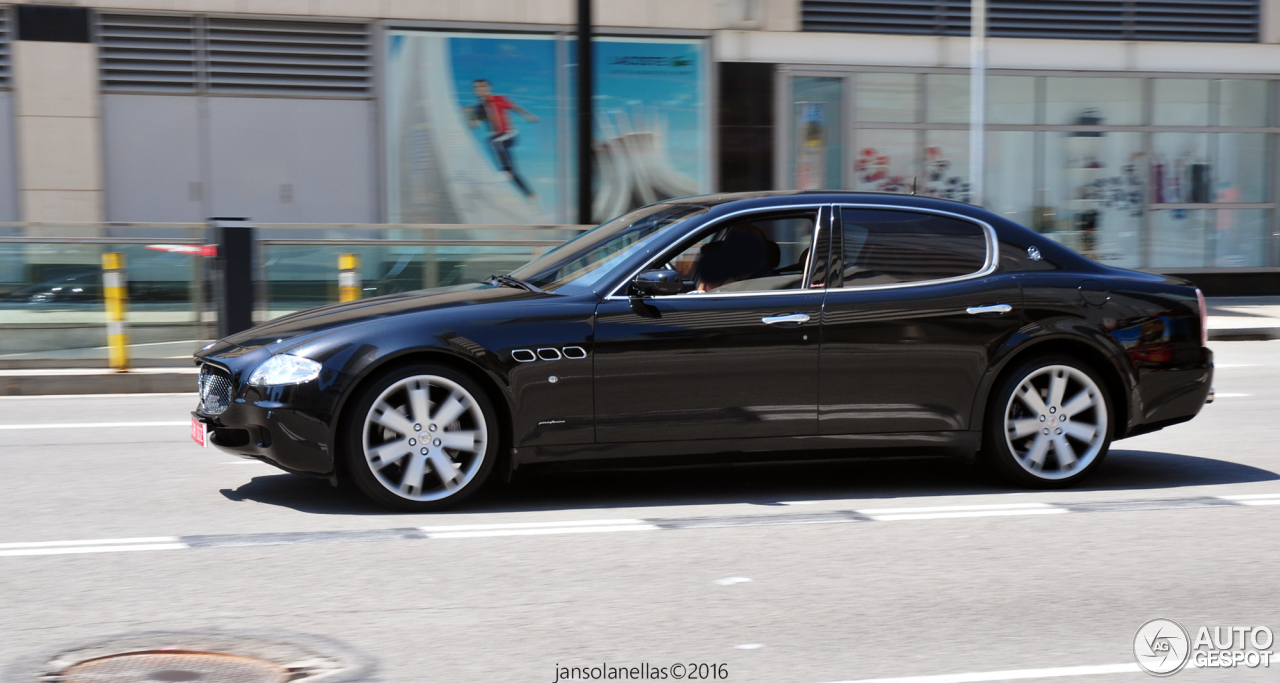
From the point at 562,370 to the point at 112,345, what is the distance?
6761mm

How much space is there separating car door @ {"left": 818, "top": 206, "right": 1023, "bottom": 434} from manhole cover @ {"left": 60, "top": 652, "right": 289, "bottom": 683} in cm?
314

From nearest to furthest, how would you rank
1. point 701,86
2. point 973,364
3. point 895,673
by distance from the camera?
point 895,673 → point 973,364 → point 701,86

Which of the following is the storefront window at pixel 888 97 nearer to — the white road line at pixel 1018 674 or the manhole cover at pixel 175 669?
the white road line at pixel 1018 674

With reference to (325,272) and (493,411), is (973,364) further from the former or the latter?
(325,272)

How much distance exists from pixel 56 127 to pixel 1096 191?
14772 mm

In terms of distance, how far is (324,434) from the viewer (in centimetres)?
582

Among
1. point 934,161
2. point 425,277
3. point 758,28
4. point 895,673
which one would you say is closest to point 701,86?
point 758,28

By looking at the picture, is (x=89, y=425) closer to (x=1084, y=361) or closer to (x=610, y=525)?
(x=610, y=525)

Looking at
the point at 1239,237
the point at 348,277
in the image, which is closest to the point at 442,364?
the point at 348,277

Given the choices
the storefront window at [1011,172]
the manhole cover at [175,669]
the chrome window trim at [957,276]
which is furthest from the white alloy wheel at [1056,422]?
the storefront window at [1011,172]

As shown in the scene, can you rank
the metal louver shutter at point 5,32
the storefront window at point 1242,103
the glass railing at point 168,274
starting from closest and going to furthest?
1. the glass railing at point 168,274
2. the metal louver shutter at point 5,32
3. the storefront window at point 1242,103

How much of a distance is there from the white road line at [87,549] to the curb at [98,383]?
5.98 metres

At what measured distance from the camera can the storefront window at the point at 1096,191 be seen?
814 inches

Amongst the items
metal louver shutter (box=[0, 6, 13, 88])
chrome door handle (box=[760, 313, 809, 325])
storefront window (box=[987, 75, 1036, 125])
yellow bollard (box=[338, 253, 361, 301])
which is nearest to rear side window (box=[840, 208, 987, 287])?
chrome door handle (box=[760, 313, 809, 325])
